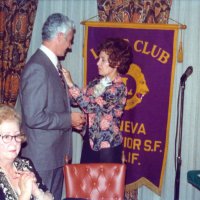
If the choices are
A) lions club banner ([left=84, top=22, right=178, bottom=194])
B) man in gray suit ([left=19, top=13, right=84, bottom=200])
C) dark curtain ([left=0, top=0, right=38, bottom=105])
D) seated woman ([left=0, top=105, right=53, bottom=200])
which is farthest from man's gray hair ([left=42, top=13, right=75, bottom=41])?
dark curtain ([left=0, top=0, right=38, bottom=105])

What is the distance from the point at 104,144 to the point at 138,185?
2.65 feet

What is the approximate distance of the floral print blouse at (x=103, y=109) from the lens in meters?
3.07

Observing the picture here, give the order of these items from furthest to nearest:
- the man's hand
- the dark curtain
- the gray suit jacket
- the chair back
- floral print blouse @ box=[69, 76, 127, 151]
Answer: the dark curtain, floral print blouse @ box=[69, 76, 127, 151], the man's hand, the gray suit jacket, the chair back

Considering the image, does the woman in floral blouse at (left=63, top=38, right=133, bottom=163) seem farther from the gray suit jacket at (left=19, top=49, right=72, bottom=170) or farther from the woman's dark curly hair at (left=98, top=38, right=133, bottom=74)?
the gray suit jacket at (left=19, top=49, right=72, bottom=170)

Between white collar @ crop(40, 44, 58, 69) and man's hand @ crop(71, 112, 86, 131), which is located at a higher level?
white collar @ crop(40, 44, 58, 69)

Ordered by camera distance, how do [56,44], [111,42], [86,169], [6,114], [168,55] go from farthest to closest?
[168,55]
[111,42]
[56,44]
[86,169]
[6,114]

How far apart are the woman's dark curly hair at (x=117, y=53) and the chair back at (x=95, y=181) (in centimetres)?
93

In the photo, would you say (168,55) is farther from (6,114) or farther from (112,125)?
(6,114)

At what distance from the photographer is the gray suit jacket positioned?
2699 mm

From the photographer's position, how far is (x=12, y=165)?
2.04m

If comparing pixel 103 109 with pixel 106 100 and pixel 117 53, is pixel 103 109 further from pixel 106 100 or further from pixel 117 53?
pixel 117 53

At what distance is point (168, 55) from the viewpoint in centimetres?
357

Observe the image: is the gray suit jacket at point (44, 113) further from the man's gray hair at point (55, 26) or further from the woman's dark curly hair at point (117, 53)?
the woman's dark curly hair at point (117, 53)

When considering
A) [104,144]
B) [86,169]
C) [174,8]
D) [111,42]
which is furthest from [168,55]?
[86,169]
